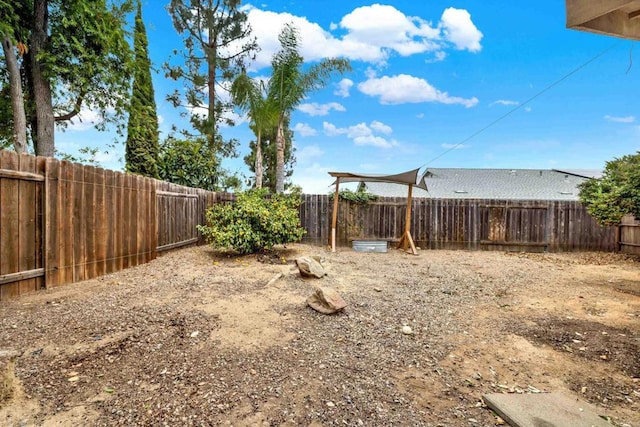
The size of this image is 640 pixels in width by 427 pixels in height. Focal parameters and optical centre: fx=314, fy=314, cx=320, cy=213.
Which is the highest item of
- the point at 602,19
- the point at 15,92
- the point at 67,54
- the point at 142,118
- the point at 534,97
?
the point at 67,54

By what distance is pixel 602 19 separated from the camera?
160 cm

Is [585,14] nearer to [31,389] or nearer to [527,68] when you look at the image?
[31,389]

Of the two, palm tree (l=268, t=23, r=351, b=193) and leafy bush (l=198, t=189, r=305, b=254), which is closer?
leafy bush (l=198, t=189, r=305, b=254)

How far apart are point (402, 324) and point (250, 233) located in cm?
381

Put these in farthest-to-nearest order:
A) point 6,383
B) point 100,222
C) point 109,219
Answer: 1. point 109,219
2. point 100,222
3. point 6,383

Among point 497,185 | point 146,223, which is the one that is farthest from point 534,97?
point 146,223

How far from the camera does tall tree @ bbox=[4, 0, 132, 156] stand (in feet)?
21.9

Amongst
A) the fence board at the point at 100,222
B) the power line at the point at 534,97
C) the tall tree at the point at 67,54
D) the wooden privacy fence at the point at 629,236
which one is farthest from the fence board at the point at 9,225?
the wooden privacy fence at the point at 629,236

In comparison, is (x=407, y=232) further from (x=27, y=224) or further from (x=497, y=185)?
(x=497, y=185)

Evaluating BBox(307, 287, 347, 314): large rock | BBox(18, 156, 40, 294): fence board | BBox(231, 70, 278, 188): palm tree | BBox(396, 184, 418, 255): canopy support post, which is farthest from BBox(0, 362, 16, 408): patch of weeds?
BBox(231, 70, 278, 188): palm tree

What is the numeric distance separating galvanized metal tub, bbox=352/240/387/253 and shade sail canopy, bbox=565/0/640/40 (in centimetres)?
672

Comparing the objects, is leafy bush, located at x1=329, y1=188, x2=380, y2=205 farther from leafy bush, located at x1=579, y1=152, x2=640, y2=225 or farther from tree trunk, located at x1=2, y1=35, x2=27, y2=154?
tree trunk, located at x1=2, y1=35, x2=27, y2=154

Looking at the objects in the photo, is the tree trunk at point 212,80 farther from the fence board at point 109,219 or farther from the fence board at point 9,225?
the fence board at point 9,225

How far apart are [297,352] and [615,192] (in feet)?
26.8
